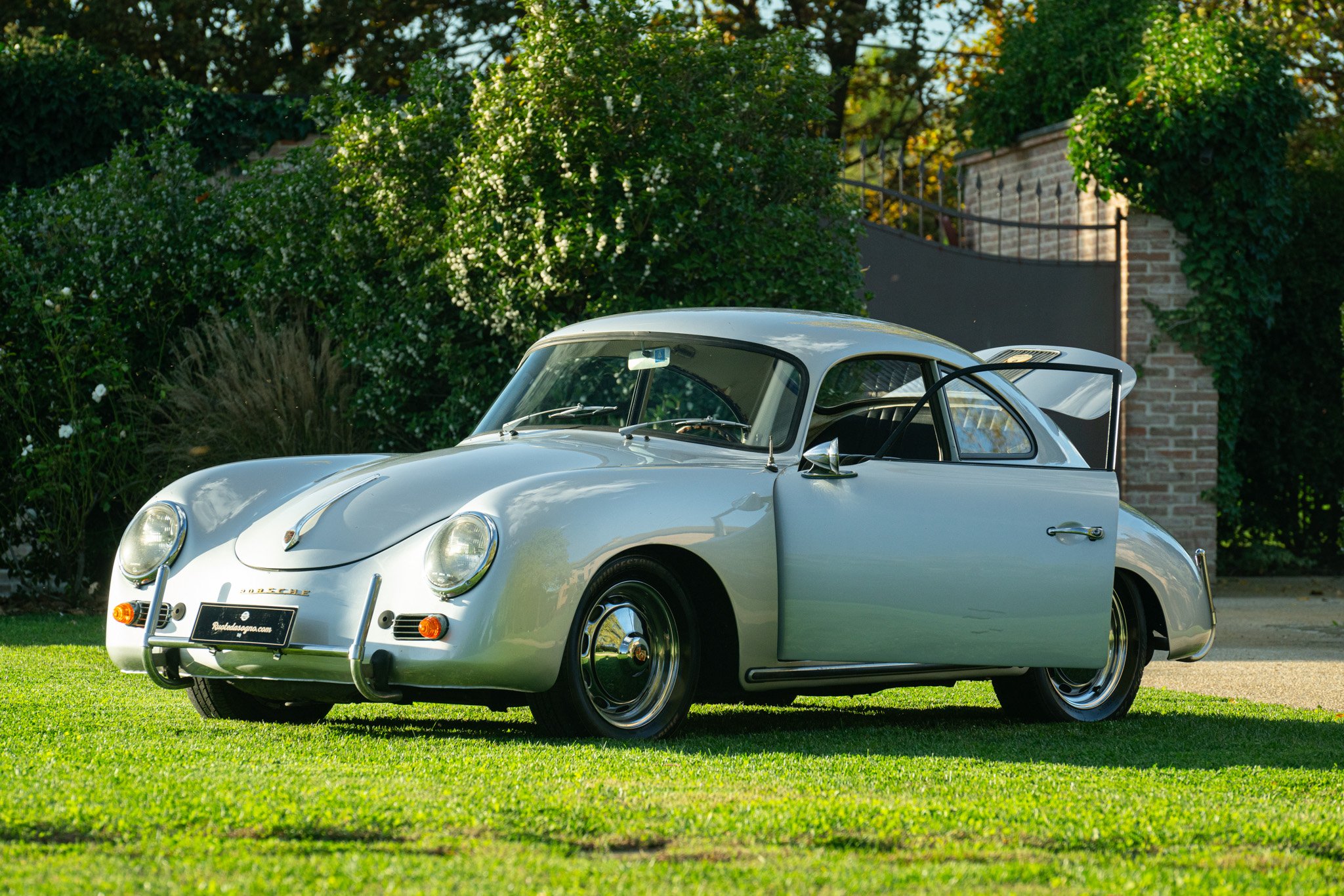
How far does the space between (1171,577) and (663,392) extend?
238 cm

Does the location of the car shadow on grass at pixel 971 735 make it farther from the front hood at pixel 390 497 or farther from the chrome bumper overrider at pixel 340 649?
the front hood at pixel 390 497

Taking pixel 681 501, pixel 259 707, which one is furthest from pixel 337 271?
pixel 681 501

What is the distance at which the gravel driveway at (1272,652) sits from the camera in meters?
8.29

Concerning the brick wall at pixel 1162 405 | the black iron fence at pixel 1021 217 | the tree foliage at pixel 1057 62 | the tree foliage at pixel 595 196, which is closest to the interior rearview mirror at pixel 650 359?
the tree foliage at pixel 595 196

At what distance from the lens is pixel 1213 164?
14.3 m

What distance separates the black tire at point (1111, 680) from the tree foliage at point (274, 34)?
1612cm

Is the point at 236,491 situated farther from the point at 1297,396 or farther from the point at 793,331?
the point at 1297,396

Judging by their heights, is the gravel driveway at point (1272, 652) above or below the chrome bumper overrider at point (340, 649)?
below

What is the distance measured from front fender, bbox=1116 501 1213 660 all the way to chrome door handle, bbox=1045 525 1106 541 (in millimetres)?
399

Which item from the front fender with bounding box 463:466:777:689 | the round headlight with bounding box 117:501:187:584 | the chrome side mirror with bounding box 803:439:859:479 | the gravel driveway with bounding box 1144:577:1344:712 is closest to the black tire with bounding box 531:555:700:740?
the front fender with bounding box 463:466:777:689

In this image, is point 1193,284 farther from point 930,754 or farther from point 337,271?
point 930,754

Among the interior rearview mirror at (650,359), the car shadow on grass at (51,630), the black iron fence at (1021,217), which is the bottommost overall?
the car shadow on grass at (51,630)

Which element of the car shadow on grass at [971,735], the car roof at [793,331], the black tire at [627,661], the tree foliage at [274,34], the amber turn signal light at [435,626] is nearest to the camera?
the amber turn signal light at [435,626]

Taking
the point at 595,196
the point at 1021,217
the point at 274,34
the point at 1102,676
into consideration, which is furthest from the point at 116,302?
the point at 274,34
